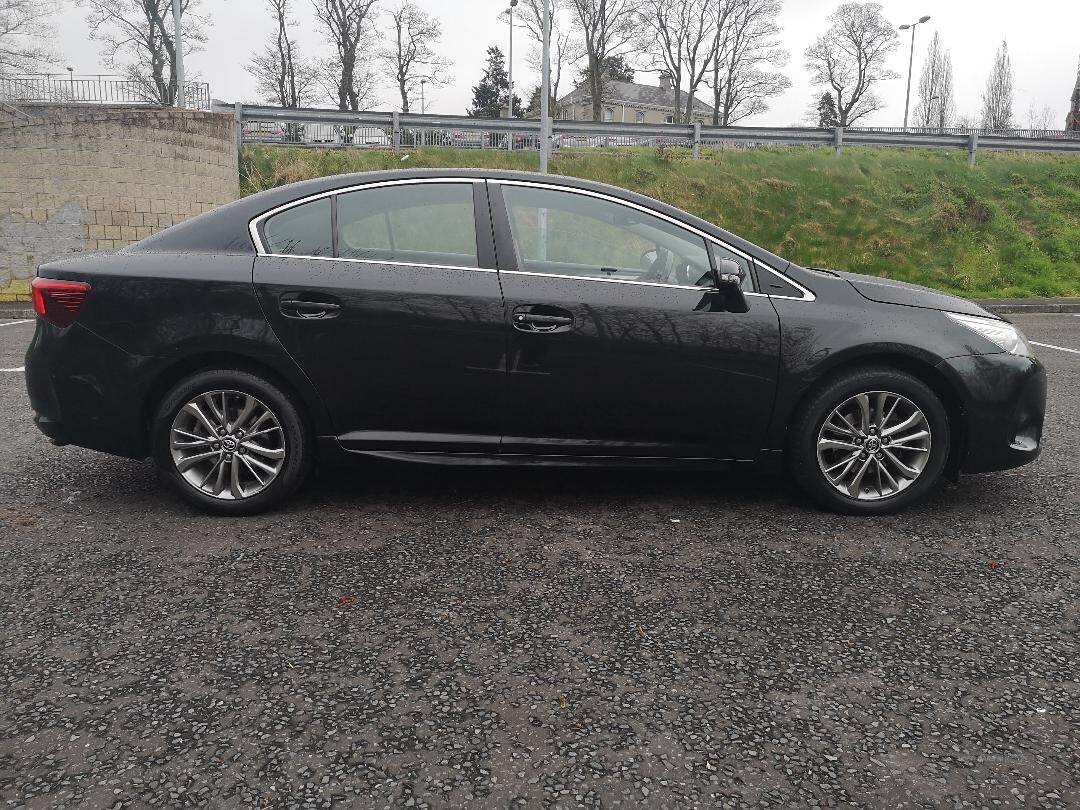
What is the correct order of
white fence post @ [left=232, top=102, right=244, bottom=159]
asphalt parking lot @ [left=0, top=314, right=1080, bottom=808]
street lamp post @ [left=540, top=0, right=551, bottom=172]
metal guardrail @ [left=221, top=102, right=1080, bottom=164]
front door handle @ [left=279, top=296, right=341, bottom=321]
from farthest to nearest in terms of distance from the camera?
1. metal guardrail @ [left=221, top=102, right=1080, bottom=164]
2. white fence post @ [left=232, top=102, right=244, bottom=159]
3. street lamp post @ [left=540, top=0, right=551, bottom=172]
4. front door handle @ [left=279, top=296, right=341, bottom=321]
5. asphalt parking lot @ [left=0, top=314, right=1080, bottom=808]

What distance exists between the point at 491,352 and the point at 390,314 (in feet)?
1.61

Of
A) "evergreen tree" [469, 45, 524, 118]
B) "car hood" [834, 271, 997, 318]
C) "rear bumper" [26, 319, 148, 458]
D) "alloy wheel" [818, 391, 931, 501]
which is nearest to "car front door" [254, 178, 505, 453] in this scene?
"rear bumper" [26, 319, 148, 458]

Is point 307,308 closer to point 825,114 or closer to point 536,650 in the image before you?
point 536,650

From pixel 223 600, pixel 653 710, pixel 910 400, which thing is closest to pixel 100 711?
pixel 223 600

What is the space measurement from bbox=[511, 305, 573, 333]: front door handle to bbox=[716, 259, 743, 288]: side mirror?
0.73 m

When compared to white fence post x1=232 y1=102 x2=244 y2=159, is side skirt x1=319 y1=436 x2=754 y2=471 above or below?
below

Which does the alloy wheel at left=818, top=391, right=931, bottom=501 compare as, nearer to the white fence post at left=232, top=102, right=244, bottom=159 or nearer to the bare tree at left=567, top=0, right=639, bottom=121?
the white fence post at left=232, top=102, right=244, bottom=159

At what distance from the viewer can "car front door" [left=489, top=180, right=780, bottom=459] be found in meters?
3.96

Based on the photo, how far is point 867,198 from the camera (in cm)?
2023

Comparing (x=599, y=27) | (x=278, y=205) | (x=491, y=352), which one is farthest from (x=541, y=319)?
(x=599, y=27)

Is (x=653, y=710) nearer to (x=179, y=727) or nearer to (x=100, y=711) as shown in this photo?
(x=179, y=727)

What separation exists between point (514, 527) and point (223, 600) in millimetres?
1325

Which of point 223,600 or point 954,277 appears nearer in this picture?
point 223,600

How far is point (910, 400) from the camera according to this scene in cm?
408
